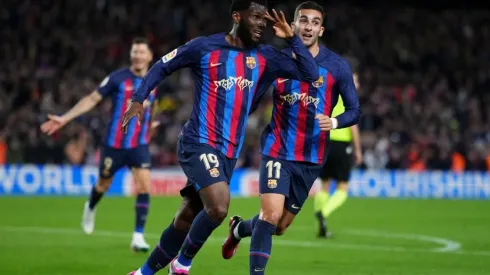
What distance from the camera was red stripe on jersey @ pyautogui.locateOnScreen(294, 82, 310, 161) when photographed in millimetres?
8469

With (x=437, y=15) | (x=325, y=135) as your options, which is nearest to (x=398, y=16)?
(x=437, y=15)

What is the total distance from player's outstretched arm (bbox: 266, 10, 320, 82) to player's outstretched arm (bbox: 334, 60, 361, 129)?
507 millimetres

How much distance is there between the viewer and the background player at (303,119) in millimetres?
8344

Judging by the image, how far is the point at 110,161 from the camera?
40.3 ft

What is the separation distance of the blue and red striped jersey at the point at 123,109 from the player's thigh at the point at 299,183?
3.88 metres

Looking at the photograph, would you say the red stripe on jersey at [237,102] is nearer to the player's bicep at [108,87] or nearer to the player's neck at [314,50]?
the player's neck at [314,50]

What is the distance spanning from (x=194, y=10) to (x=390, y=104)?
661cm

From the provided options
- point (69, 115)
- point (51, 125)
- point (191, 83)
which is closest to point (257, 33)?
point (51, 125)

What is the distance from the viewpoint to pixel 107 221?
51.7ft

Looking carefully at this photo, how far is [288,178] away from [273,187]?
0.22 meters

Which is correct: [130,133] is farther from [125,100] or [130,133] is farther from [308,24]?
[308,24]

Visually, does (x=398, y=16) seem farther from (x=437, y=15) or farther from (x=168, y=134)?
(x=168, y=134)

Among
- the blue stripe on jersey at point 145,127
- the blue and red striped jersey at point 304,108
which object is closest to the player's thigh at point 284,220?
the blue and red striped jersey at point 304,108

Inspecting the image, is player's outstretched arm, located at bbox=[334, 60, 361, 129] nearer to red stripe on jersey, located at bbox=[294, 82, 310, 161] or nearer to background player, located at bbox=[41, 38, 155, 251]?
red stripe on jersey, located at bbox=[294, 82, 310, 161]
